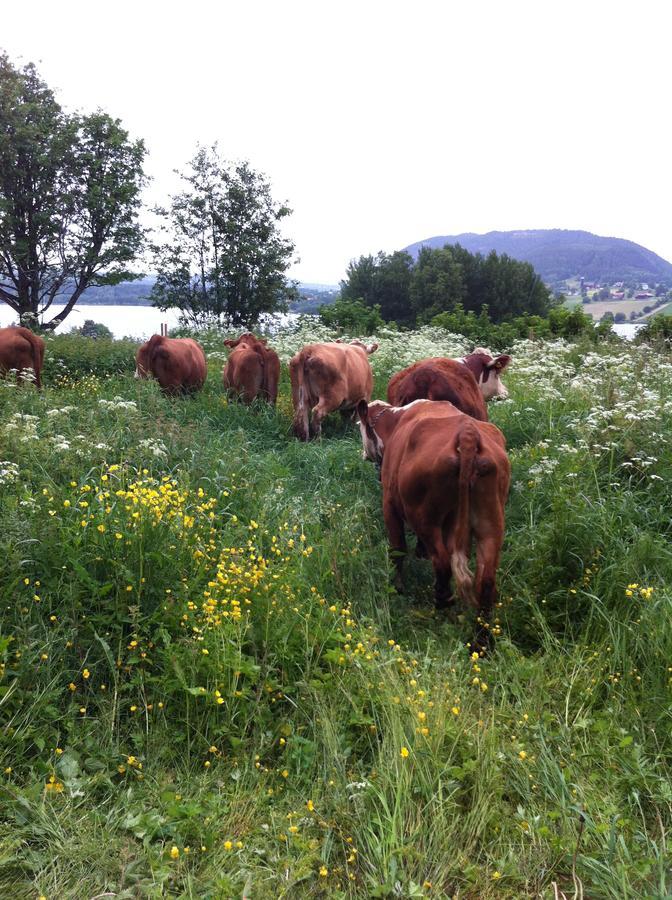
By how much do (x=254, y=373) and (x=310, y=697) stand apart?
298 inches

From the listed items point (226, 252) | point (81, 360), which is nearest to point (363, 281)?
point (226, 252)

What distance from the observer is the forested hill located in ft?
289

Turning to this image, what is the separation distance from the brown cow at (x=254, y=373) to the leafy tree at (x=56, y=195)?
11.1 metres

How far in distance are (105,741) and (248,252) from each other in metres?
23.0

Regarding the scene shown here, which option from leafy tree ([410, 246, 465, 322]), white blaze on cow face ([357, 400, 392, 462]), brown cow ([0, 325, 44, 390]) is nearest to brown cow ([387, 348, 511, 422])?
white blaze on cow face ([357, 400, 392, 462])

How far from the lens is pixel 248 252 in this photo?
24406mm

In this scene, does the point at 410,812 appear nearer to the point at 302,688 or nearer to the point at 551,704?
the point at 302,688

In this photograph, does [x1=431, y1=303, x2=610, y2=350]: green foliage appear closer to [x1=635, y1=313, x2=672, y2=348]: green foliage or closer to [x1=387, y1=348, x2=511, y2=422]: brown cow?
[x1=635, y1=313, x2=672, y2=348]: green foliage

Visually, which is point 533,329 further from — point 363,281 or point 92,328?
point 363,281

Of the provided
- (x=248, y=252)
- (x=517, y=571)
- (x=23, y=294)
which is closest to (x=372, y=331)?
(x=248, y=252)

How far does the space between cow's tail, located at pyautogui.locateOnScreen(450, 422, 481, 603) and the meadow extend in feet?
1.17

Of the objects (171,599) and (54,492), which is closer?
(171,599)

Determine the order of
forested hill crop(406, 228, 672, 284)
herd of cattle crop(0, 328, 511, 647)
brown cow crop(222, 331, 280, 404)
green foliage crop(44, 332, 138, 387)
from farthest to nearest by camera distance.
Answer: forested hill crop(406, 228, 672, 284) → green foliage crop(44, 332, 138, 387) → brown cow crop(222, 331, 280, 404) → herd of cattle crop(0, 328, 511, 647)

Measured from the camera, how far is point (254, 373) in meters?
10.5
